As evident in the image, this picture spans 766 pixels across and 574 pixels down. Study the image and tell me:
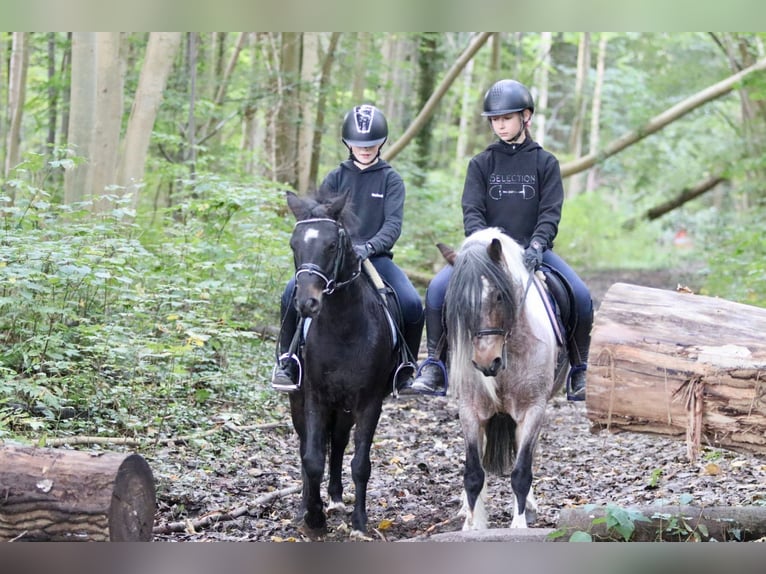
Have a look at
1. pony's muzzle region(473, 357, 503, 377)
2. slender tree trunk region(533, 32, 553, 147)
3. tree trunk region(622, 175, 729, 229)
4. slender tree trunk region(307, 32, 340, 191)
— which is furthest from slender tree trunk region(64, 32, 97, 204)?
slender tree trunk region(533, 32, 553, 147)

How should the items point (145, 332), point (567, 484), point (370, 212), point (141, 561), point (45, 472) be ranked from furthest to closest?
point (145, 332) < point (567, 484) < point (370, 212) < point (45, 472) < point (141, 561)

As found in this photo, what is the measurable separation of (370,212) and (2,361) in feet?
12.0

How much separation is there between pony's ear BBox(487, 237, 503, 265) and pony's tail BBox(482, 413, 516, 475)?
5.16 feet

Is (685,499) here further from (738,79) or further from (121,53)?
(738,79)

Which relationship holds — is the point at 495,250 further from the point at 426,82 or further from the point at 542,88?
the point at 542,88

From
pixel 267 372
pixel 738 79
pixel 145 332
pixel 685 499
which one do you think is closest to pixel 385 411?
pixel 267 372

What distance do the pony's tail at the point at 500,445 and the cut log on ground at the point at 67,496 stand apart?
3.12 m

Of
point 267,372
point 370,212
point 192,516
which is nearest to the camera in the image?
point 192,516

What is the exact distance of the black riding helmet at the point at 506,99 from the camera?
7289 millimetres

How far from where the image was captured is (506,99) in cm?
730

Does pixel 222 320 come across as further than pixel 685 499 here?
Yes

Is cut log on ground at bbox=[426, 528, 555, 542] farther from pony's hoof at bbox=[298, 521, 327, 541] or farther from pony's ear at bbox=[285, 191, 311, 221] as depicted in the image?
pony's ear at bbox=[285, 191, 311, 221]

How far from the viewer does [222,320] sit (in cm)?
1013

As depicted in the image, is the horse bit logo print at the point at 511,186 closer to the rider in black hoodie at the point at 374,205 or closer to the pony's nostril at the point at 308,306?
the rider in black hoodie at the point at 374,205
